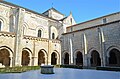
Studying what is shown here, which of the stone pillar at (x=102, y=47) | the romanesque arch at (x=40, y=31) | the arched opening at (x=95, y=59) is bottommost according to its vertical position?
the arched opening at (x=95, y=59)

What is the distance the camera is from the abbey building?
20.3 meters

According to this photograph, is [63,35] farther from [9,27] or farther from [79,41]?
[9,27]

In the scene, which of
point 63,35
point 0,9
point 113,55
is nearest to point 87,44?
point 113,55

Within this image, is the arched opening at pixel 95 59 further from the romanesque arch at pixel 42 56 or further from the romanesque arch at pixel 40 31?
the romanesque arch at pixel 40 31

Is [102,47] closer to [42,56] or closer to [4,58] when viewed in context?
[42,56]

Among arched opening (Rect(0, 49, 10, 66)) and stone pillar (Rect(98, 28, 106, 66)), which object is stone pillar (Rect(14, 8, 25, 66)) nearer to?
arched opening (Rect(0, 49, 10, 66))

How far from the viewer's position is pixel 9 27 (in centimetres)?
2361

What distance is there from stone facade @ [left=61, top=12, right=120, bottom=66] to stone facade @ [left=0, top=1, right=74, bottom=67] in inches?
111

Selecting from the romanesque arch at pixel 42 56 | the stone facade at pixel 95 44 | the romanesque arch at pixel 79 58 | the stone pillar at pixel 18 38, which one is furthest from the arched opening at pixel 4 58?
the romanesque arch at pixel 79 58

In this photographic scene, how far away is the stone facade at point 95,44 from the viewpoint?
20.9 metres

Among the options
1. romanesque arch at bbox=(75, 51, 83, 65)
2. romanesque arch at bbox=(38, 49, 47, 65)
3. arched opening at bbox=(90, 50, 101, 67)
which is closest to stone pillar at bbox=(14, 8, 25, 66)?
romanesque arch at bbox=(38, 49, 47, 65)

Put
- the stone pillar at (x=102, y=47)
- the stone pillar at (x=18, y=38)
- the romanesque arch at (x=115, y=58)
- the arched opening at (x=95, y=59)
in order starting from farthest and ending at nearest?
the arched opening at (x=95, y=59) < the romanesque arch at (x=115, y=58) < the stone pillar at (x=102, y=47) < the stone pillar at (x=18, y=38)

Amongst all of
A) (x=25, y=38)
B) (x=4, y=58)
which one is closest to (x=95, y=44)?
(x=25, y=38)

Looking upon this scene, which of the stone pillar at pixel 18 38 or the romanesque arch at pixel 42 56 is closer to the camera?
the stone pillar at pixel 18 38
